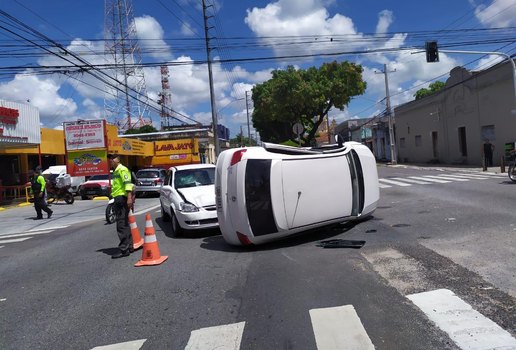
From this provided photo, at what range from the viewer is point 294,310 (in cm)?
523

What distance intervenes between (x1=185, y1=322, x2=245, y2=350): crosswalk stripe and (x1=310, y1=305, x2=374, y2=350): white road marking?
0.74 meters

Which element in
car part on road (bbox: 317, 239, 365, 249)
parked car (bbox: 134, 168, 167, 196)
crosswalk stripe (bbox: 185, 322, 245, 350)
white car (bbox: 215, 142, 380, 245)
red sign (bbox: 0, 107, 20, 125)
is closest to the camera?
crosswalk stripe (bbox: 185, 322, 245, 350)

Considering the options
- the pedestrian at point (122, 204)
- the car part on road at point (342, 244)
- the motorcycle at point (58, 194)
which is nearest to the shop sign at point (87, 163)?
the motorcycle at point (58, 194)

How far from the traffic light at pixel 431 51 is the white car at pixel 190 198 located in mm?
14095

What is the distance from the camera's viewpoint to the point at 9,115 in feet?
73.3

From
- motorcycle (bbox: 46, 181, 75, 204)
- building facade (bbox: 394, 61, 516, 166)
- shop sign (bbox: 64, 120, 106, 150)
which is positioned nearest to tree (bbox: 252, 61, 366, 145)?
building facade (bbox: 394, 61, 516, 166)

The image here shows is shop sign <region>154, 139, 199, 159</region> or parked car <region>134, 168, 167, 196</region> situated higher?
shop sign <region>154, 139, 199, 159</region>

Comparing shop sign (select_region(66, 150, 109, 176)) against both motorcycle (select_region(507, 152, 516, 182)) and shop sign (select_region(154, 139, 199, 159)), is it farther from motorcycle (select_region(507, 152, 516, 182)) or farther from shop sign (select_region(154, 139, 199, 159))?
motorcycle (select_region(507, 152, 516, 182))

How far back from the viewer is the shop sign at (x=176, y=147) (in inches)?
1714

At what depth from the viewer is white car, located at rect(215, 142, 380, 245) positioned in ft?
27.0

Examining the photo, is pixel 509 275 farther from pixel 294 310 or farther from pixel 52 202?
pixel 52 202

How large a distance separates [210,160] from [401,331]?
2632 inches

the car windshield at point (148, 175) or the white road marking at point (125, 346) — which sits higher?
the car windshield at point (148, 175)

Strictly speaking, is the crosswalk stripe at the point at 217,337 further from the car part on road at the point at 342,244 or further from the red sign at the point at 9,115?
the red sign at the point at 9,115
